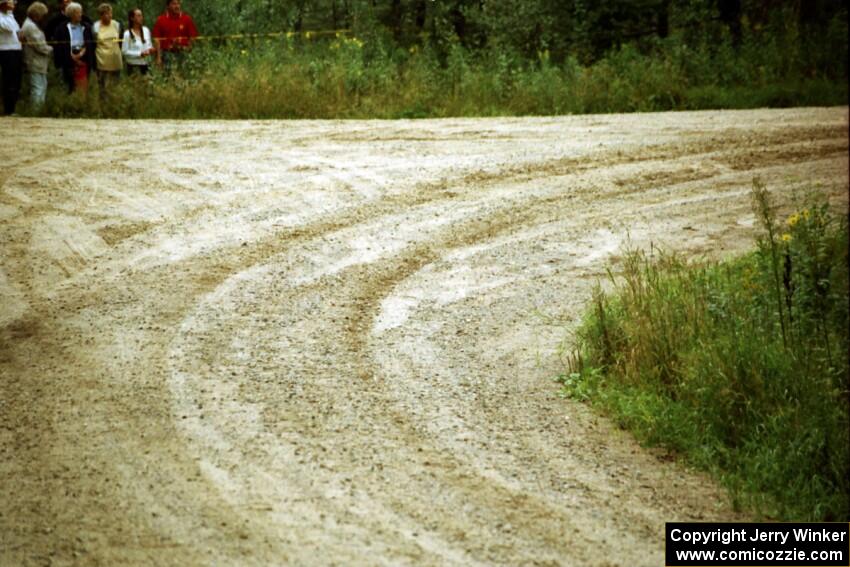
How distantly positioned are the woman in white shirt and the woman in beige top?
155 mm

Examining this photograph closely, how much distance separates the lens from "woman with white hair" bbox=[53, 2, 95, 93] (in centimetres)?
1781

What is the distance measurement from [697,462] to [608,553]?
1.41m

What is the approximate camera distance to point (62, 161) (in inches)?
540

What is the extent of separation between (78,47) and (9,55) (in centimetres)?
132

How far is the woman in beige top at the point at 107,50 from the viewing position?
17766mm

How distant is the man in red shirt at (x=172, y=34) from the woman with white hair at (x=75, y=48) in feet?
4.06

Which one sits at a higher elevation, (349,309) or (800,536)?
(349,309)

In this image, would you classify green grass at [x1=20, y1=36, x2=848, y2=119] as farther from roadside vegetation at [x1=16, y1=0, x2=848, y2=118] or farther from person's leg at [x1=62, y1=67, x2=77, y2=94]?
person's leg at [x1=62, y1=67, x2=77, y2=94]

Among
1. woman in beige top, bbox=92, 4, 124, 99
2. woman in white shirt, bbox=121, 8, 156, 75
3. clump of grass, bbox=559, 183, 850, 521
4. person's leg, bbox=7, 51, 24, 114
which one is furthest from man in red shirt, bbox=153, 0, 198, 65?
clump of grass, bbox=559, 183, 850, 521

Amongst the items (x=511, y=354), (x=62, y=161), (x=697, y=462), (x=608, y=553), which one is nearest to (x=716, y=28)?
(x=62, y=161)

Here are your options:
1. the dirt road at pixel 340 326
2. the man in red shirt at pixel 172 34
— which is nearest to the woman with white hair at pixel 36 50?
the man in red shirt at pixel 172 34

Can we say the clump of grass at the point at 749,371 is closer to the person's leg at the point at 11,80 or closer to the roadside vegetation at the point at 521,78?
the roadside vegetation at the point at 521,78

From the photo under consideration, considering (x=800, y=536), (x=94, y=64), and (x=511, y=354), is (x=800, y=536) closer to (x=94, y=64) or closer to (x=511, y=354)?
(x=511, y=354)

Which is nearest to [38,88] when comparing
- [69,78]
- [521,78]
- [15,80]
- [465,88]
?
[15,80]
